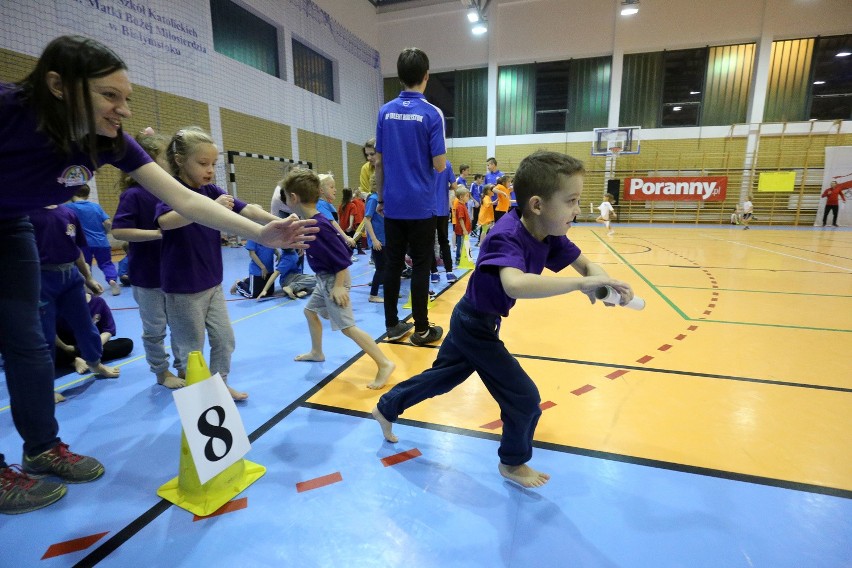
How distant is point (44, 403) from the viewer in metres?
1.55

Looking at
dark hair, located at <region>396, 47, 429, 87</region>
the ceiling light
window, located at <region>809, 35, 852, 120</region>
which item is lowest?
dark hair, located at <region>396, 47, 429, 87</region>

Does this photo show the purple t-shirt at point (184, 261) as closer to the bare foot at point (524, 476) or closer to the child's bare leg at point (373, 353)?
the child's bare leg at point (373, 353)

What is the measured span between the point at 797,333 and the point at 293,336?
3.95 meters

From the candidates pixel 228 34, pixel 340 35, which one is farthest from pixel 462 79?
pixel 228 34

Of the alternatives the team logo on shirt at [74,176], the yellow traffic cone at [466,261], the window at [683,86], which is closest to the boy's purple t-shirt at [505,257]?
the team logo on shirt at [74,176]

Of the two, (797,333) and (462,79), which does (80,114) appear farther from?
(462,79)

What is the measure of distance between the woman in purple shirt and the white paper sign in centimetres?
57

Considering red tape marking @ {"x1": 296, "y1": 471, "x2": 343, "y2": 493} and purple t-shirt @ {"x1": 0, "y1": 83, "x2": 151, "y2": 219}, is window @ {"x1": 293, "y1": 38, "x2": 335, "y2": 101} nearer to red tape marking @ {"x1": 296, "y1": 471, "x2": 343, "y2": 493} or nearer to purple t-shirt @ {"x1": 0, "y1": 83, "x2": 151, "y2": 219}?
purple t-shirt @ {"x1": 0, "y1": 83, "x2": 151, "y2": 219}

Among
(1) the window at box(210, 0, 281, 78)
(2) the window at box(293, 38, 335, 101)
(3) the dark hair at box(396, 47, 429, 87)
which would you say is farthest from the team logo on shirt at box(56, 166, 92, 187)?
(2) the window at box(293, 38, 335, 101)

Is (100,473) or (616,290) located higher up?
(616,290)

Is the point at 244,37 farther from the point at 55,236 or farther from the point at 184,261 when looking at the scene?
the point at 184,261

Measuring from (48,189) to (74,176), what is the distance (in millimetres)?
83

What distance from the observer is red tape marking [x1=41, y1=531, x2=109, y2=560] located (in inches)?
49.9

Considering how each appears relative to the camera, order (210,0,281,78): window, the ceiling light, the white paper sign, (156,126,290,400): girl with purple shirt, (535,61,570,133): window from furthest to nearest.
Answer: (535,61,570,133): window < the ceiling light < (210,0,281,78): window < (156,126,290,400): girl with purple shirt < the white paper sign
